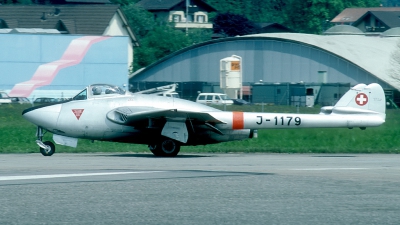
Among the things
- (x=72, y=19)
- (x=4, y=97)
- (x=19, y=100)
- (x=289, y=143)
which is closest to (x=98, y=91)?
(x=289, y=143)

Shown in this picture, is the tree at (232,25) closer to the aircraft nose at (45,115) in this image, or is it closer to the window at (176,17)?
the window at (176,17)

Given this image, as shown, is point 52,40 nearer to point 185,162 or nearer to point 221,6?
point 185,162

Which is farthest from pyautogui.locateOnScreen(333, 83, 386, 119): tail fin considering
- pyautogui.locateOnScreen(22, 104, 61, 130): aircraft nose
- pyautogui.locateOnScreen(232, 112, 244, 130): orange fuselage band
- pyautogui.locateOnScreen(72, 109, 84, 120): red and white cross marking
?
pyautogui.locateOnScreen(22, 104, 61, 130): aircraft nose

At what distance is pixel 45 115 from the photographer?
61.1 ft

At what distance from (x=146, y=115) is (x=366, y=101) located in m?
5.74

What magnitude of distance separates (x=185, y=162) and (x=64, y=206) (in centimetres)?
733

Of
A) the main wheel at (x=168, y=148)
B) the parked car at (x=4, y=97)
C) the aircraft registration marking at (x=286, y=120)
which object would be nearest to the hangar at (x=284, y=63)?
the parked car at (x=4, y=97)

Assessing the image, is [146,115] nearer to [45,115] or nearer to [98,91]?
[98,91]

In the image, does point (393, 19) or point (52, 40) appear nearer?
point (52, 40)

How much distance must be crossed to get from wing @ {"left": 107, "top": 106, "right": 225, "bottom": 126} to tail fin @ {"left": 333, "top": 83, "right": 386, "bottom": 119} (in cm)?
348

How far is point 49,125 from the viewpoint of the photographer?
18.6m

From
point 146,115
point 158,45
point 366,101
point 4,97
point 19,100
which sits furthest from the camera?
point 158,45

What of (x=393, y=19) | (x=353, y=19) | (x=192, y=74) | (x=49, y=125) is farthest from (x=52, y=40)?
(x=353, y=19)

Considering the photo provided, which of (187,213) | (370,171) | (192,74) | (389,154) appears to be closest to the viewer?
(187,213)
